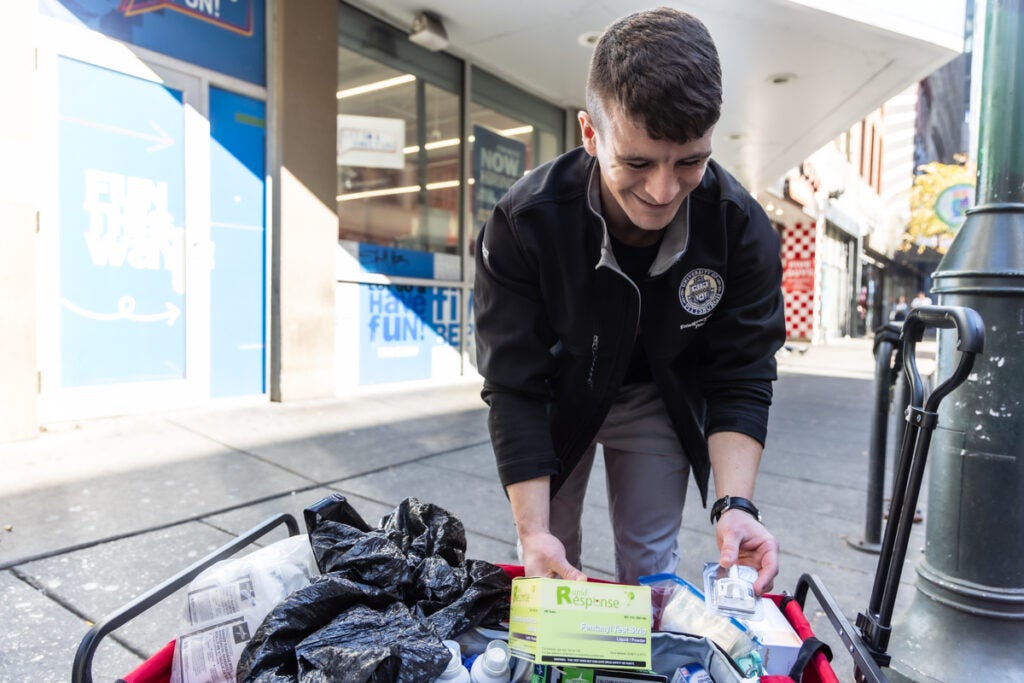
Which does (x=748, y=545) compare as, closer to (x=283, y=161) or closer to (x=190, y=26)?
(x=283, y=161)

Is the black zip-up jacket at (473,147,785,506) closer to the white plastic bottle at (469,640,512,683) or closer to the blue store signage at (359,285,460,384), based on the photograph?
the white plastic bottle at (469,640,512,683)

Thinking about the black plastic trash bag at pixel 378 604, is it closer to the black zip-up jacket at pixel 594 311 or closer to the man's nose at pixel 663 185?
the black zip-up jacket at pixel 594 311

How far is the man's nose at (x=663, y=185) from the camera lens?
53.6 inches

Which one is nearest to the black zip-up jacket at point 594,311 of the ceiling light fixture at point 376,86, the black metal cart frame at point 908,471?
the black metal cart frame at point 908,471

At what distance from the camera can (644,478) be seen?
1947 millimetres

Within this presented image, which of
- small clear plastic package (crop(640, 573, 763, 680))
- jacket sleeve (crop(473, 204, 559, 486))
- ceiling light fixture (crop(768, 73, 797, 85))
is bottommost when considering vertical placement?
small clear plastic package (crop(640, 573, 763, 680))

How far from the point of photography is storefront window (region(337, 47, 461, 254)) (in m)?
6.82

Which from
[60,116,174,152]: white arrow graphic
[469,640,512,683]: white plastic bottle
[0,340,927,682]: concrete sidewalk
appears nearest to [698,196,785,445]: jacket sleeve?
[469,640,512,683]: white plastic bottle

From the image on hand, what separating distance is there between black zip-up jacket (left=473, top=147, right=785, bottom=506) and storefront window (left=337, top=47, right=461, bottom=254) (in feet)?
17.5

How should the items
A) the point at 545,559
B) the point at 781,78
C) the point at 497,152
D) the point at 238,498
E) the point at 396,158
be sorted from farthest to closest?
the point at 497,152
the point at 781,78
the point at 396,158
the point at 238,498
the point at 545,559

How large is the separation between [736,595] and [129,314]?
499 cm

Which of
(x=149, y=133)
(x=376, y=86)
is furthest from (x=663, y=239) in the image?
(x=376, y=86)

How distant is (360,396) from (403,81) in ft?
11.2

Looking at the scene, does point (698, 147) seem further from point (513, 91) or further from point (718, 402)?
Result: point (513, 91)
